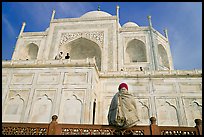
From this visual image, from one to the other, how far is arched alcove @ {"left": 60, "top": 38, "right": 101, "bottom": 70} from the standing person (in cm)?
1140

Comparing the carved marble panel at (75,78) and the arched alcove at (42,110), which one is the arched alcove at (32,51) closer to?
the carved marble panel at (75,78)

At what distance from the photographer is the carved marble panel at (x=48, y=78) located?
31.4 feet

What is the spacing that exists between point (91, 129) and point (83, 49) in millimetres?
12716

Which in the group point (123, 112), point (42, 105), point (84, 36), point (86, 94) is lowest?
point (123, 112)

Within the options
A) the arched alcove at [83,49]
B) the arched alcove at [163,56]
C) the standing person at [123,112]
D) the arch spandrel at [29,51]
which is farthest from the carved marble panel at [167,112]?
the arch spandrel at [29,51]

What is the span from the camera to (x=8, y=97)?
30.8 ft

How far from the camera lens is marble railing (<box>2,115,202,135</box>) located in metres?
4.53

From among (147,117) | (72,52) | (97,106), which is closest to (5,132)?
(97,106)

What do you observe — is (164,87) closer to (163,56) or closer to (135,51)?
(135,51)

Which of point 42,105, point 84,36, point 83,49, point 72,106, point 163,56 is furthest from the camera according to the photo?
point 163,56

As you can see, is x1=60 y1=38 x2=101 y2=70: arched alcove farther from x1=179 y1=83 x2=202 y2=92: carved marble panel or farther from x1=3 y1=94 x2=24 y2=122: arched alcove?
x1=179 y1=83 x2=202 y2=92: carved marble panel

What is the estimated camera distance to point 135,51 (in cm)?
1681

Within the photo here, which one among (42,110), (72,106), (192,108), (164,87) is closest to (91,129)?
(72,106)

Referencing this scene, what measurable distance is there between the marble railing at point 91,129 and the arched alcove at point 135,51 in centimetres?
1175
